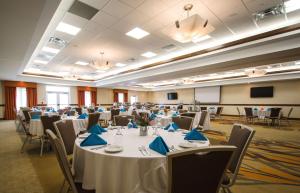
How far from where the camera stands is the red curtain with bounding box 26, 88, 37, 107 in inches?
474

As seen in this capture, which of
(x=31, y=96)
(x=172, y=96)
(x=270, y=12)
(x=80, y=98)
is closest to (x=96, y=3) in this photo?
(x=270, y=12)

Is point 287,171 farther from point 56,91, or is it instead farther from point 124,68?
point 56,91

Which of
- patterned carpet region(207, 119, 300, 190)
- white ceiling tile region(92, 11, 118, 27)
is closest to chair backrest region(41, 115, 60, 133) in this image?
white ceiling tile region(92, 11, 118, 27)

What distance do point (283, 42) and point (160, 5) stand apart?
391 centimetres

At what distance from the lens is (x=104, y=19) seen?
409 centimetres

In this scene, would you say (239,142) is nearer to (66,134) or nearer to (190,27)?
(190,27)

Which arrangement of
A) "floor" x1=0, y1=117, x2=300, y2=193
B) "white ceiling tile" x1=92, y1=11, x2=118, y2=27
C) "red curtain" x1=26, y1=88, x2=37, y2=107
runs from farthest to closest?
"red curtain" x1=26, y1=88, x2=37, y2=107 < "white ceiling tile" x1=92, y1=11, x2=118, y2=27 < "floor" x1=0, y1=117, x2=300, y2=193

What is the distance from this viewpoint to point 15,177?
2.85 m

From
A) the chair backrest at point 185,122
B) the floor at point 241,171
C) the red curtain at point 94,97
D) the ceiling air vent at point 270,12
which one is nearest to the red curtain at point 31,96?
the red curtain at point 94,97

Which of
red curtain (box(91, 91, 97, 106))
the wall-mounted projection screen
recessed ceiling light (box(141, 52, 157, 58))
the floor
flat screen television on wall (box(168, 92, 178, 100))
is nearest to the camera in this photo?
the floor

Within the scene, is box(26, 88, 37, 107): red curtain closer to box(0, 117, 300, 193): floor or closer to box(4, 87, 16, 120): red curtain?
box(4, 87, 16, 120): red curtain

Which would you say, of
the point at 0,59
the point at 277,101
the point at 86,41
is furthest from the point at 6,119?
the point at 277,101

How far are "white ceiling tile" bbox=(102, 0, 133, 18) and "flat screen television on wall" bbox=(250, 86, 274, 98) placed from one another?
13.2 m

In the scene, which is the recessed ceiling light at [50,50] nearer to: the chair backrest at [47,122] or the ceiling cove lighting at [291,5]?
the chair backrest at [47,122]
